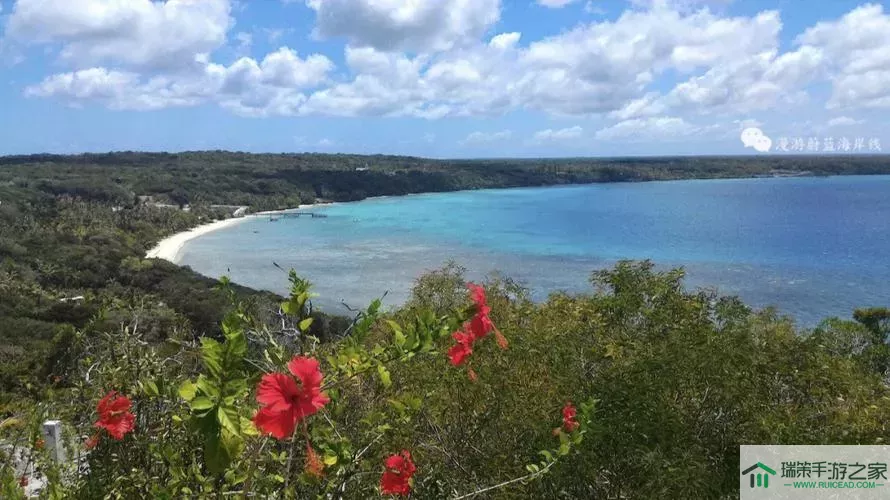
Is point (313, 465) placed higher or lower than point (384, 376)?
lower


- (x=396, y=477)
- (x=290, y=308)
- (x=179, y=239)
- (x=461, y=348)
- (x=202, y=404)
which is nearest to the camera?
(x=202, y=404)

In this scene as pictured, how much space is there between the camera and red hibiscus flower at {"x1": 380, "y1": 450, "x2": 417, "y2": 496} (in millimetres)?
2158

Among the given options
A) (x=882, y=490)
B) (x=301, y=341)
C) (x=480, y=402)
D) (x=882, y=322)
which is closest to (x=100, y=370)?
(x=301, y=341)

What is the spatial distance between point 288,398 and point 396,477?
88 cm

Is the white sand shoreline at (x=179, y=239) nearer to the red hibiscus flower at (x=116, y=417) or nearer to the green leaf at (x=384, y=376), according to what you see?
the red hibiscus flower at (x=116, y=417)

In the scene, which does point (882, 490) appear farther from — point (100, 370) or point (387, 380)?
point (100, 370)

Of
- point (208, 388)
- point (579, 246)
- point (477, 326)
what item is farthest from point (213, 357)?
point (579, 246)

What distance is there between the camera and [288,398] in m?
1.44

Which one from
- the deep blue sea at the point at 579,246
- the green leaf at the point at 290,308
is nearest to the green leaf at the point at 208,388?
the green leaf at the point at 290,308

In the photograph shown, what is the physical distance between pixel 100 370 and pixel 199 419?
1.29 m

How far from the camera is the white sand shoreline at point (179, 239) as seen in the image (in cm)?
4991

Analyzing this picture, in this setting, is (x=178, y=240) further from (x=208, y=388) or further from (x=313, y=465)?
(x=208, y=388)

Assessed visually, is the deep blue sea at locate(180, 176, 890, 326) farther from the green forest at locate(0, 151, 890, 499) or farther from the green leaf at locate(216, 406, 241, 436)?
the green leaf at locate(216, 406, 241, 436)

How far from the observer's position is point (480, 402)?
4.12 m
